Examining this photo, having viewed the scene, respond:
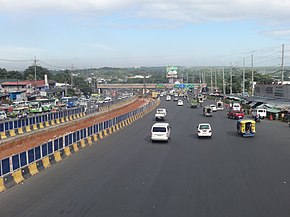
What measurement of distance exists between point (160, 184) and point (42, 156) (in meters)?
7.64

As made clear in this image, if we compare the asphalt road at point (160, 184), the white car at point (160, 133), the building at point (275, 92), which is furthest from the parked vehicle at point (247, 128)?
the building at point (275, 92)

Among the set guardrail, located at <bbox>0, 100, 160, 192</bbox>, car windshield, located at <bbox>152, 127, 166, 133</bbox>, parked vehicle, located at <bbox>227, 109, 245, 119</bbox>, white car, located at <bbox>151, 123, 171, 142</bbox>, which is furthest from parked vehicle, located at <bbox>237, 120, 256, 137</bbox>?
parked vehicle, located at <bbox>227, 109, 245, 119</bbox>

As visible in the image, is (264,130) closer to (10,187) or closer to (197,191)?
(197,191)

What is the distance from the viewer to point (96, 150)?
29.1 meters

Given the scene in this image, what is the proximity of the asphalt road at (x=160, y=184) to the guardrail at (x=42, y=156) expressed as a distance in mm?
528

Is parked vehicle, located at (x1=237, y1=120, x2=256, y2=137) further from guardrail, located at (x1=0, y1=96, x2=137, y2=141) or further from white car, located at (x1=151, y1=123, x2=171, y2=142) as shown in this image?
guardrail, located at (x1=0, y1=96, x2=137, y2=141)

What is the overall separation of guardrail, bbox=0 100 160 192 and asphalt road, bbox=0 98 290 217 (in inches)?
20.8

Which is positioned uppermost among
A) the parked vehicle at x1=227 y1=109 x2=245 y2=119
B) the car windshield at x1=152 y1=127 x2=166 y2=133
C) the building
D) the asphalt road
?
the building

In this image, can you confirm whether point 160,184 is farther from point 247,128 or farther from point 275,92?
point 275,92

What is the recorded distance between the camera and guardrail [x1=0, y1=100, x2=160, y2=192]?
18000mm

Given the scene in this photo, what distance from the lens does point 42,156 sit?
72.4 feet

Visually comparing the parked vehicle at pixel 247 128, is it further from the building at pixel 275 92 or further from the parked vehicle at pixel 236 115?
the building at pixel 275 92

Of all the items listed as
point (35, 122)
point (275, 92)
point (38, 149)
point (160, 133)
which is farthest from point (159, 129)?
point (275, 92)

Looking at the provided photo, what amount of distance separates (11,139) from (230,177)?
23.0 meters
